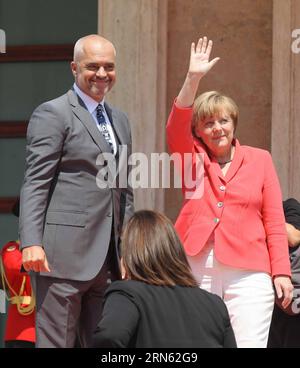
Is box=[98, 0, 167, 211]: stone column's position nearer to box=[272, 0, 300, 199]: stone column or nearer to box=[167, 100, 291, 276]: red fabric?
box=[272, 0, 300, 199]: stone column

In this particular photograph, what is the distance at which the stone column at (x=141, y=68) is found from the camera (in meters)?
8.08

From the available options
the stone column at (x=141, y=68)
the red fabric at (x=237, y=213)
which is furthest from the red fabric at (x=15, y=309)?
the red fabric at (x=237, y=213)

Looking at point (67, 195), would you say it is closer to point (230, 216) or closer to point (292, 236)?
point (230, 216)

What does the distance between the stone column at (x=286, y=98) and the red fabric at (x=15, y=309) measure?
5.65ft

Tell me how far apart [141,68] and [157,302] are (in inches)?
139

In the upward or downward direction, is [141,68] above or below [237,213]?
above

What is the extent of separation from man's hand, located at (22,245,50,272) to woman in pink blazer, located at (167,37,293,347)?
720mm

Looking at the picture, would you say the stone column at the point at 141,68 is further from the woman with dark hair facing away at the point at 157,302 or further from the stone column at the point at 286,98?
the woman with dark hair facing away at the point at 157,302

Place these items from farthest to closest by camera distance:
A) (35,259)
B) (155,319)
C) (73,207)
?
1. (73,207)
2. (35,259)
3. (155,319)

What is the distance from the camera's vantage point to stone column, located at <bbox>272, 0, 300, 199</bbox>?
25.8 feet

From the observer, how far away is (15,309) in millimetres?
7410

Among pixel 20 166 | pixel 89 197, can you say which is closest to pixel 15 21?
pixel 20 166

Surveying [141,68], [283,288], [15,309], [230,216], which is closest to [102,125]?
[230,216]

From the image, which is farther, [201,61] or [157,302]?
[201,61]
